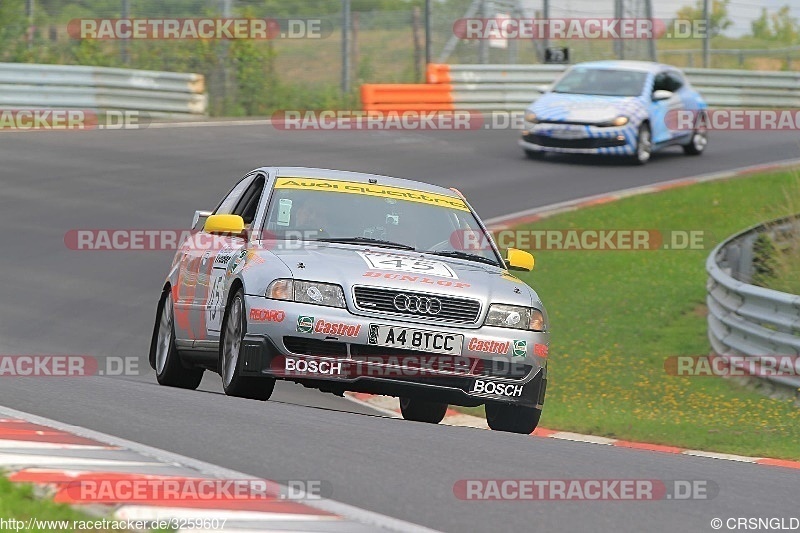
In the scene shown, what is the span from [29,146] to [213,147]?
9.53 ft

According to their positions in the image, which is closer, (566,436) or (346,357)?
(346,357)

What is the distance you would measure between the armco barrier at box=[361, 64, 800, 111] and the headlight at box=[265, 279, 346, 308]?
1837cm

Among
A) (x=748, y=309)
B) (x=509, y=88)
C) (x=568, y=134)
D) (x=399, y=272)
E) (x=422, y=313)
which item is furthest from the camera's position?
(x=509, y=88)

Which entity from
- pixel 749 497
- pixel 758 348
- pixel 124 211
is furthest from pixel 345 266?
pixel 124 211

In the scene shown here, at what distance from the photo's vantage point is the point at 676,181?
24.0 meters

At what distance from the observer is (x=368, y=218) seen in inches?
389

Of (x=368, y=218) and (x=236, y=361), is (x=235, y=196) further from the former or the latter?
(x=236, y=361)

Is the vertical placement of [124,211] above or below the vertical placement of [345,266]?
below

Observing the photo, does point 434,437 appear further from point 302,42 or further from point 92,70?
point 302,42

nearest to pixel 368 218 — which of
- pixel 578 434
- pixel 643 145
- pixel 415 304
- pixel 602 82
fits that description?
pixel 415 304

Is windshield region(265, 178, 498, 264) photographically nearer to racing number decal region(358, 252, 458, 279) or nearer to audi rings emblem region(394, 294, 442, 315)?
racing number decal region(358, 252, 458, 279)

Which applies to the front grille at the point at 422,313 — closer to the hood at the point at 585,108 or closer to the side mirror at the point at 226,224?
the side mirror at the point at 226,224

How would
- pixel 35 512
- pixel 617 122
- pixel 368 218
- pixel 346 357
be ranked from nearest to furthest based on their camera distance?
pixel 35 512 → pixel 346 357 → pixel 368 218 → pixel 617 122

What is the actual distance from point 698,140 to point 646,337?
1336 cm
